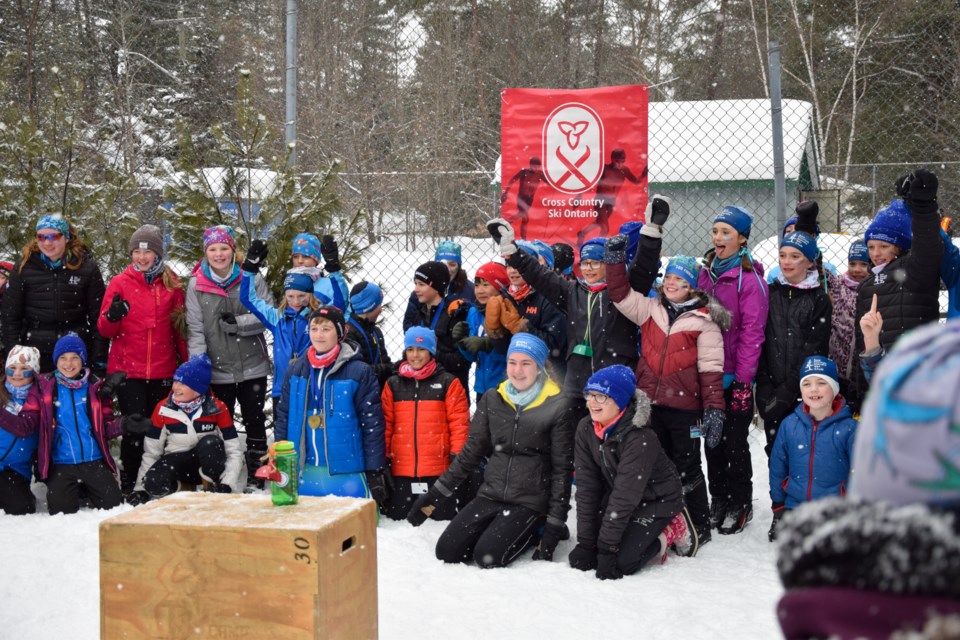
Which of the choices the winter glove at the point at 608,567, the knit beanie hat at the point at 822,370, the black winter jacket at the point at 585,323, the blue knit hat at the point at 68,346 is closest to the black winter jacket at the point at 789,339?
the knit beanie hat at the point at 822,370

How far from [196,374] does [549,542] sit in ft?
8.56

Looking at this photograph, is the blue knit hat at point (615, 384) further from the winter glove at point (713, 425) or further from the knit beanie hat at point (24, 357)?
the knit beanie hat at point (24, 357)

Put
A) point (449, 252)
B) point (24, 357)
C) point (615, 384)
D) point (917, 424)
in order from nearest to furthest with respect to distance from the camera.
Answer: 1. point (917, 424)
2. point (615, 384)
3. point (24, 357)
4. point (449, 252)

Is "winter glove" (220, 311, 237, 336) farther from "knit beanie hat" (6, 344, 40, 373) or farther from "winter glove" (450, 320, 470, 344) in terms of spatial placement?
"winter glove" (450, 320, 470, 344)

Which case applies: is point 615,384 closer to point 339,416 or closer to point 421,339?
point 421,339

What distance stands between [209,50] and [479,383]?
1695 centimetres

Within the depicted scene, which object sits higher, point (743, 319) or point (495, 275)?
point (495, 275)

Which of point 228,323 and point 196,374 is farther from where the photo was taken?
point 228,323

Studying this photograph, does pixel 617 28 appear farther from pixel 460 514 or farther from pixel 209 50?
pixel 460 514

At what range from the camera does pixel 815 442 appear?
484 centimetres

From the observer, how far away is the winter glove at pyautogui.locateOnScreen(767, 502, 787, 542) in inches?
197

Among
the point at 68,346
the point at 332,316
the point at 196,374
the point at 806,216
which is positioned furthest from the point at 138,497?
the point at 806,216

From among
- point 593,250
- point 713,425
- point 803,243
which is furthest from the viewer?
point 593,250

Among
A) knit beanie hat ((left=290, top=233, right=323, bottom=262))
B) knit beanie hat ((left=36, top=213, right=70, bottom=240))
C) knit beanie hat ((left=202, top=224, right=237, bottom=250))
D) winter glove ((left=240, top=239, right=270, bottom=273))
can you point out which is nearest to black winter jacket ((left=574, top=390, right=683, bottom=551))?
knit beanie hat ((left=290, top=233, right=323, bottom=262))
